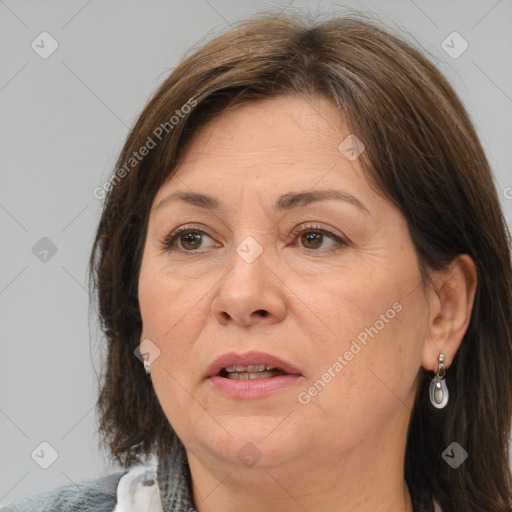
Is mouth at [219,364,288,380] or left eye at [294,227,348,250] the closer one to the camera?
mouth at [219,364,288,380]

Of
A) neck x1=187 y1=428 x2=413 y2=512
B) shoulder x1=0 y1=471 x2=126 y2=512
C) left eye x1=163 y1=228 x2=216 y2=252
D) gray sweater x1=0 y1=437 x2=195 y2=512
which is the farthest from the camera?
shoulder x1=0 y1=471 x2=126 y2=512

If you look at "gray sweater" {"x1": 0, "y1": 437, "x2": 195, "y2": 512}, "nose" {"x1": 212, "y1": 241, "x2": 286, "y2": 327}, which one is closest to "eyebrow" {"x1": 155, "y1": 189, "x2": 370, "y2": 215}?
"nose" {"x1": 212, "y1": 241, "x2": 286, "y2": 327}

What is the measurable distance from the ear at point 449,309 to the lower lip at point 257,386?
1.48 feet

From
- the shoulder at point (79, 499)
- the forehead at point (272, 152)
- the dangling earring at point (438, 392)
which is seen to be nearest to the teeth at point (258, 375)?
the forehead at point (272, 152)

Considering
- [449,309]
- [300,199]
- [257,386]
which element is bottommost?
[449,309]

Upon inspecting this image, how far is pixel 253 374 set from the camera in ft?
7.13

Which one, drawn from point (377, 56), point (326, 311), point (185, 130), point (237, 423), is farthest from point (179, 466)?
point (377, 56)

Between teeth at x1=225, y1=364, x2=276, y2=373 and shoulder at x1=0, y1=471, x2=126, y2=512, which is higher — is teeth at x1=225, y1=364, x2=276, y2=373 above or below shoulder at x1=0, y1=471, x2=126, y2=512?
below

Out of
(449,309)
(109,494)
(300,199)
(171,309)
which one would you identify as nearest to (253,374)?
(171,309)

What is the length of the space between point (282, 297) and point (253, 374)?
0.18 m

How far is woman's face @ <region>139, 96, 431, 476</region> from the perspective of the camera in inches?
84.9

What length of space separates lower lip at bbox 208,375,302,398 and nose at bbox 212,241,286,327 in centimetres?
13

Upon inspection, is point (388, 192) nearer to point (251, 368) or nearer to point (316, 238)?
point (316, 238)

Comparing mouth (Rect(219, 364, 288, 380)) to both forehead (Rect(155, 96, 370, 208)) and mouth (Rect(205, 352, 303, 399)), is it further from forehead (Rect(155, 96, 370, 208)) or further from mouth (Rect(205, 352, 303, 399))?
forehead (Rect(155, 96, 370, 208))
